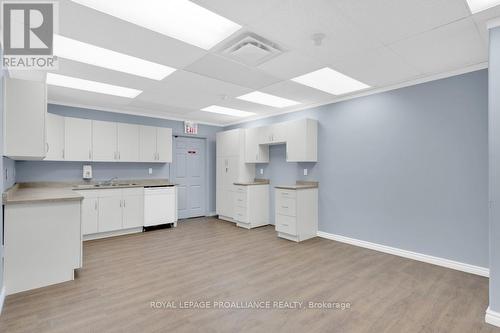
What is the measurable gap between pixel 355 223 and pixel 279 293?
7.63ft

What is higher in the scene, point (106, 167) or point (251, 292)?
point (106, 167)

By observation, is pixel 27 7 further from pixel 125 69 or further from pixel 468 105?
pixel 468 105

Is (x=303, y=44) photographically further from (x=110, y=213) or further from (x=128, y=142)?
(x=110, y=213)

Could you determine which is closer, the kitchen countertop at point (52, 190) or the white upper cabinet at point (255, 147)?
the kitchen countertop at point (52, 190)

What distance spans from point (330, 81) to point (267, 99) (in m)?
→ 1.33

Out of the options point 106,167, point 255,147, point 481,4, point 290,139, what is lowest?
point 106,167

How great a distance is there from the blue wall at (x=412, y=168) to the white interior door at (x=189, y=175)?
3.31m

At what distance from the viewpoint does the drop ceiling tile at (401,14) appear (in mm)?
2002

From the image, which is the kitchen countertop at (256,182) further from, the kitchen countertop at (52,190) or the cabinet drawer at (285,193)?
the kitchen countertop at (52,190)

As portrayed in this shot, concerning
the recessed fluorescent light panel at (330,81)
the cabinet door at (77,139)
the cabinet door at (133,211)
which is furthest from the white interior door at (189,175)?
the recessed fluorescent light panel at (330,81)

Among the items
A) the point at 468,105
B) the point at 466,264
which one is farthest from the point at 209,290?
the point at 468,105

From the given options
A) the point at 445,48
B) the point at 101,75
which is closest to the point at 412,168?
the point at 445,48

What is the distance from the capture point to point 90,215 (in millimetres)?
4531

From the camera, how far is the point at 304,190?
4.67 meters
